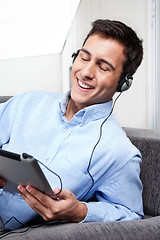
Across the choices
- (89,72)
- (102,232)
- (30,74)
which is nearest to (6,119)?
A: (89,72)

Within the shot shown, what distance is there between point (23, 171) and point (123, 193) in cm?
37

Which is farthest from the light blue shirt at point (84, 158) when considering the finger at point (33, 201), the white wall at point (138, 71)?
the white wall at point (138, 71)

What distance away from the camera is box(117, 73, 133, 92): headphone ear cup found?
1.05 m

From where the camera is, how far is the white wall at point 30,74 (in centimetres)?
358

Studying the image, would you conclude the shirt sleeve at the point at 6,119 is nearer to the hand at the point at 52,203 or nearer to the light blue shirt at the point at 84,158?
the light blue shirt at the point at 84,158

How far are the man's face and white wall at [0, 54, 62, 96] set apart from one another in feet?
8.60

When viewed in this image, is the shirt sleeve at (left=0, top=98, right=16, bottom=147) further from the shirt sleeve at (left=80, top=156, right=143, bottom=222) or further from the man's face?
the shirt sleeve at (left=80, top=156, right=143, bottom=222)

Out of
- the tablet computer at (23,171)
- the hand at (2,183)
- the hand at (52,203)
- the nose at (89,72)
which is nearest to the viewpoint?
the tablet computer at (23,171)

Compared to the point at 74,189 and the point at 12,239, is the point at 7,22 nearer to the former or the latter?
the point at 74,189

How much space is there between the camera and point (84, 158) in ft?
3.01

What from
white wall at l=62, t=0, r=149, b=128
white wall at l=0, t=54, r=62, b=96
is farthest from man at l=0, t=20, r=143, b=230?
white wall at l=0, t=54, r=62, b=96

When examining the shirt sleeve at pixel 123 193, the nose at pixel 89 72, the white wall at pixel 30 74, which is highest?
the nose at pixel 89 72

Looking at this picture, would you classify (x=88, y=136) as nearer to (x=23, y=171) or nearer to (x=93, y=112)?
(x=93, y=112)

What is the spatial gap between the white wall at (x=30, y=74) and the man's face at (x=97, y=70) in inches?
103
